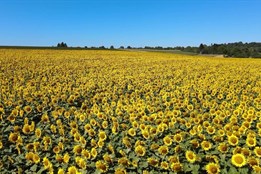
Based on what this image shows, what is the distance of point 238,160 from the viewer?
4531 mm

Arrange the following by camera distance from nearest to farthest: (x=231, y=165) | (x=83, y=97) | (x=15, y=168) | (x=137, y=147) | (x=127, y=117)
Result: 1. (x=231, y=165)
2. (x=137, y=147)
3. (x=15, y=168)
4. (x=127, y=117)
5. (x=83, y=97)

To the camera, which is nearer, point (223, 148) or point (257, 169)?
point (257, 169)

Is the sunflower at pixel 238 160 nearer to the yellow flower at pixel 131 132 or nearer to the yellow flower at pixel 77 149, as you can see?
the yellow flower at pixel 131 132

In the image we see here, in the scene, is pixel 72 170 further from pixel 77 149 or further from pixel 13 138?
pixel 13 138

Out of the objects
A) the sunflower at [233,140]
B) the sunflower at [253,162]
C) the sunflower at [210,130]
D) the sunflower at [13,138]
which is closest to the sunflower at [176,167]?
the sunflower at [253,162]

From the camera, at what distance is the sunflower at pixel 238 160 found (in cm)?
447

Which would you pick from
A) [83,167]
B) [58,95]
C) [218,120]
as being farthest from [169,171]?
[58,95]

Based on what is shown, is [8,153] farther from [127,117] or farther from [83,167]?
[127,117]

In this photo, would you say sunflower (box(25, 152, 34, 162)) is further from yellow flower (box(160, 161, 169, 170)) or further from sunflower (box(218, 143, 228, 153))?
sunflower (box(218, 143, 228, 153))

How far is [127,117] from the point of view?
23.9 ft

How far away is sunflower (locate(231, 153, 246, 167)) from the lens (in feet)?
14.7

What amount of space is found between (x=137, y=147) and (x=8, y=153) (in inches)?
93.7

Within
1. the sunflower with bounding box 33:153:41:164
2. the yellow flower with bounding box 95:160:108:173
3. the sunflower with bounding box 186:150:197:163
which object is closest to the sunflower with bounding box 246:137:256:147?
the sunflower with bounding box 186:150:197:163

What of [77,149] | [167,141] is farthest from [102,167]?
[167,141]
